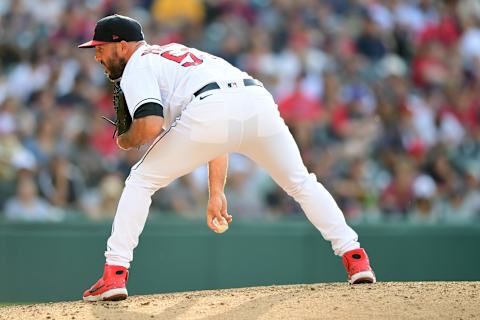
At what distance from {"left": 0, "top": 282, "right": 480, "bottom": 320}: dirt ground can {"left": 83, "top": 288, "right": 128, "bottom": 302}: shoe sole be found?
41mm

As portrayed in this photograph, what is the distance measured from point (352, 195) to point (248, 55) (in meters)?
2.55

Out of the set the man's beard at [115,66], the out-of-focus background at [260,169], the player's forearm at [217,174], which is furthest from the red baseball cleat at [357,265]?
the out-of-focus background at [260,169]

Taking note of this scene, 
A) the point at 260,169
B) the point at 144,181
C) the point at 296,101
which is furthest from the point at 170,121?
the point at 296,101

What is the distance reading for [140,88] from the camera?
498 cm

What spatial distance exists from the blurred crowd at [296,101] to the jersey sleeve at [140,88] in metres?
4.35

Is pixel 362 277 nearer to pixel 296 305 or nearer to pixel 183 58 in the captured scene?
pixel 296 305

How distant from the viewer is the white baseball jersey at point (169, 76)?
4996mm

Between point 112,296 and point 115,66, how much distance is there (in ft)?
Result: 4.46

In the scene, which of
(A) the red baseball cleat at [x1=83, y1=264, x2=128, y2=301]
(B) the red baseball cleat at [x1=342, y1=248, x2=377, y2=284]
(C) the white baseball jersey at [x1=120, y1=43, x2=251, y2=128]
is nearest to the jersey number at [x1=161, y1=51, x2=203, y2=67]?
(C) the white baseball jersey at [x1=120, y1=43, x2=251, y2=128]

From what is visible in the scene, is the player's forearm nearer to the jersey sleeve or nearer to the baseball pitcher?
the baseball pitcher

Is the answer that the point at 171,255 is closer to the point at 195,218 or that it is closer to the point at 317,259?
the point at 195,218

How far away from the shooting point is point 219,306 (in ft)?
16.5

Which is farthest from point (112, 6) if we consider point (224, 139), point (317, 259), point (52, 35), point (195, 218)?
point (224, 139)

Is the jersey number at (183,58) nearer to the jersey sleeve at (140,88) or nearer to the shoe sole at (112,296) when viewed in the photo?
the jersey sleeve at (140,88)
